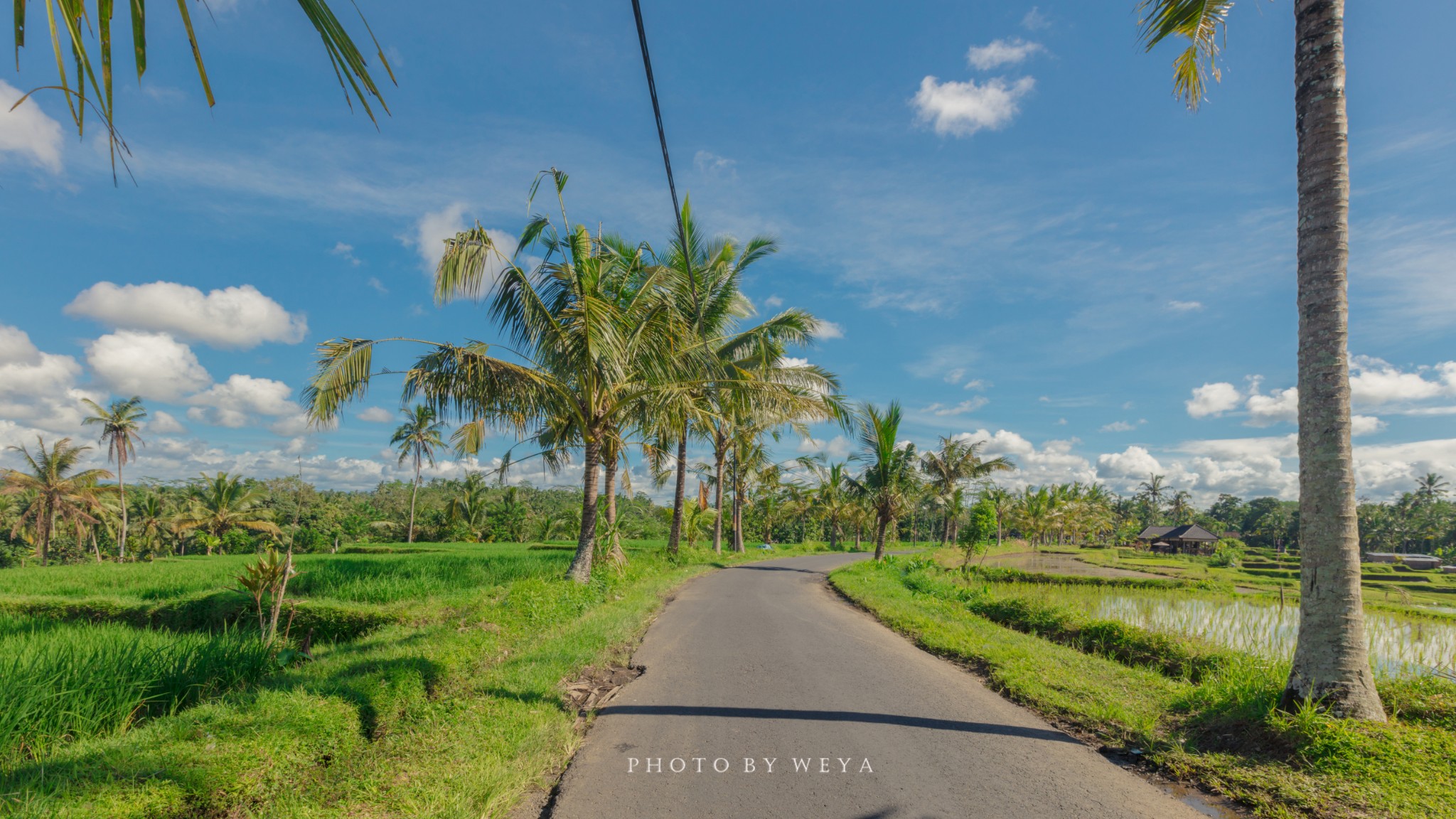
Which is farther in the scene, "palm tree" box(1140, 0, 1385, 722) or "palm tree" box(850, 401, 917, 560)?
"palm tree" box(850, 401, 917, 560)

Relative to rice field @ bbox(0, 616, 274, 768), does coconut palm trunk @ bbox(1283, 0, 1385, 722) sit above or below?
above

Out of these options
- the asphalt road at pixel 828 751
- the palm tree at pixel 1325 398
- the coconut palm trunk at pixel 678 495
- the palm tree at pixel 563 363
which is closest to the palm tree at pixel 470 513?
the coconut palm trunk at pixel 678 495

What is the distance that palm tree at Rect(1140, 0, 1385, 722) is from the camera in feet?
13.9

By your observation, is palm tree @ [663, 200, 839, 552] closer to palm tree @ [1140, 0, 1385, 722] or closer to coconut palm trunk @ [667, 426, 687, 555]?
coconut palm trunk @ [667, 426, 687, 555]

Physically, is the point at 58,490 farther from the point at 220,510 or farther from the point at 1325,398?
the point at 1325,398

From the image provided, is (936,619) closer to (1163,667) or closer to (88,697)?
(1163,667)

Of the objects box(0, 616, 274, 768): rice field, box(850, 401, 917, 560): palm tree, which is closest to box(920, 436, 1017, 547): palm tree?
box(850, 401, 917, 560): palm tree

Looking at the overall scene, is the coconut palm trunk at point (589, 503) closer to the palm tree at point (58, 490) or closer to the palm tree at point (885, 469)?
the palm tree at point (885, 469)

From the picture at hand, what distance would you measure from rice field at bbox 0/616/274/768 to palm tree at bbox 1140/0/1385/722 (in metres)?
8.43

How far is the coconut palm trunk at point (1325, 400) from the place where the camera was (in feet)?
13.9

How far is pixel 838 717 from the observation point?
4.80 m

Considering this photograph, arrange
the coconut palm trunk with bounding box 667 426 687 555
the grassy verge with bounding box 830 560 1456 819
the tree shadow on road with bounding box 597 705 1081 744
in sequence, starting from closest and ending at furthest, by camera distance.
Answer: the grassy verge with bounding box 830 560 1456 819 → the tree shadow on road with bounding box 597 705 1081 744 → the coconut palm trunk with bounding box 667 426 687 555

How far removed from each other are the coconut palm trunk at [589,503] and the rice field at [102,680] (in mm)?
5068

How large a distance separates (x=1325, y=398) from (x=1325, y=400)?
0.01 metres
